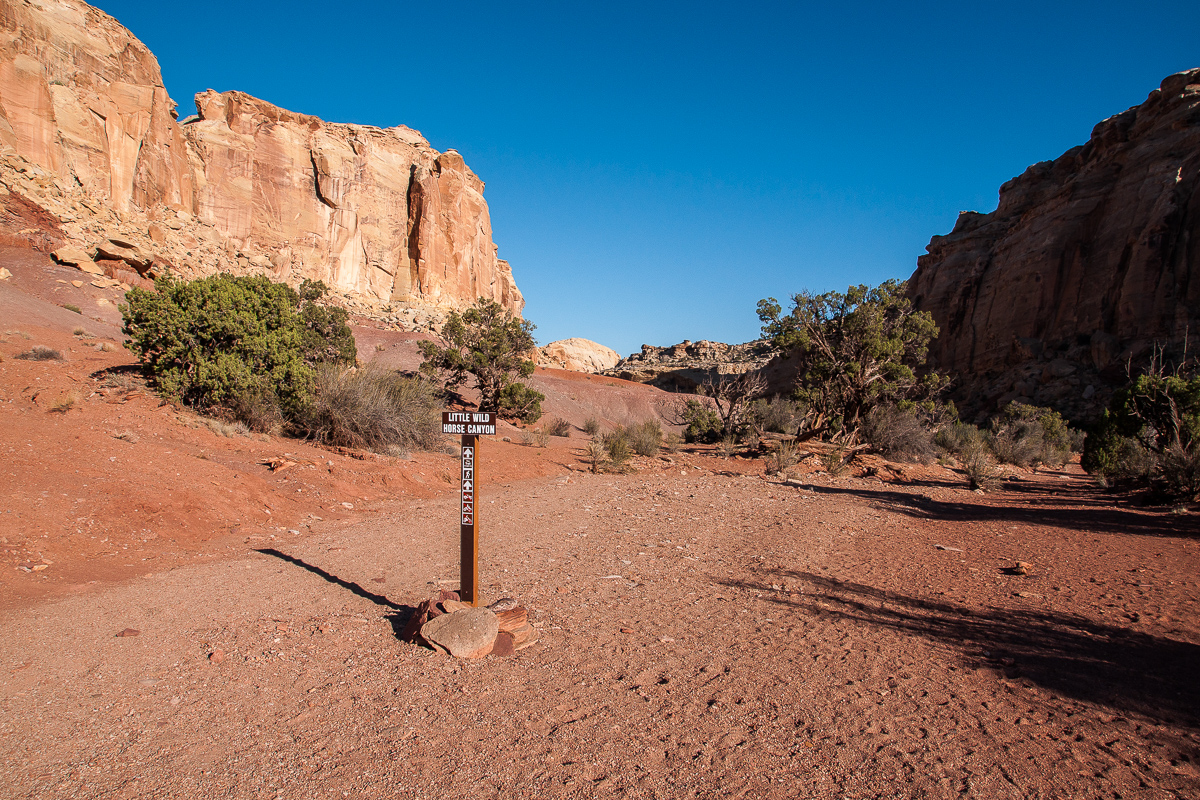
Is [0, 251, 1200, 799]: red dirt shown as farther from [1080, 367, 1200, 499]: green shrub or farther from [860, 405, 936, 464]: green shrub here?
[860, 405, 936, 464]: green shrub

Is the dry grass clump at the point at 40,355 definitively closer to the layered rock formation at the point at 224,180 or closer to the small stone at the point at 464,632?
the small stone at the point at 464,632

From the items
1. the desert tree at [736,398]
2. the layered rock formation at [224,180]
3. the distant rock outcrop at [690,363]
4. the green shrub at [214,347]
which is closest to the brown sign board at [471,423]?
the green shrub at [214,347]

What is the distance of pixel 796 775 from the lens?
9.44 feet

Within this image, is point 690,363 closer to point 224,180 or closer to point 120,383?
point 224,180

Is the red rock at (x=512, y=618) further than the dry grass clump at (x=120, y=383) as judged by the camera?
No

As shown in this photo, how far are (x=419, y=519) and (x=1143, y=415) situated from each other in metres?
16.2

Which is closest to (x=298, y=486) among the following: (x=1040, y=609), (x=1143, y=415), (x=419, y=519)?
(x=419, y=519)

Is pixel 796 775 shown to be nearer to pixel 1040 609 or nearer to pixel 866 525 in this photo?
pixel 1040 609

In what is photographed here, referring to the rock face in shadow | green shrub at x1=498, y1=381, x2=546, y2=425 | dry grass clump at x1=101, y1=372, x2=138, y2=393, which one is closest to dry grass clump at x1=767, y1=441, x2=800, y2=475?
green shrub at x1=498, y1=381, x2=546, y2=425

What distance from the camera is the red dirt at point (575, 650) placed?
115 inches

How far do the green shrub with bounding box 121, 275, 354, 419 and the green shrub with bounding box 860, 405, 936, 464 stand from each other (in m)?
17.9

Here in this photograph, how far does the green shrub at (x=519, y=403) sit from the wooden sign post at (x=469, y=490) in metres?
22.7

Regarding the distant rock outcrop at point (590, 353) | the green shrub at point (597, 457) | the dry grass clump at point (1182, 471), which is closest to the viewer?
the dry grass clump at point (1182, 471)

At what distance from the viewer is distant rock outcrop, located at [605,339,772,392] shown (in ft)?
210
